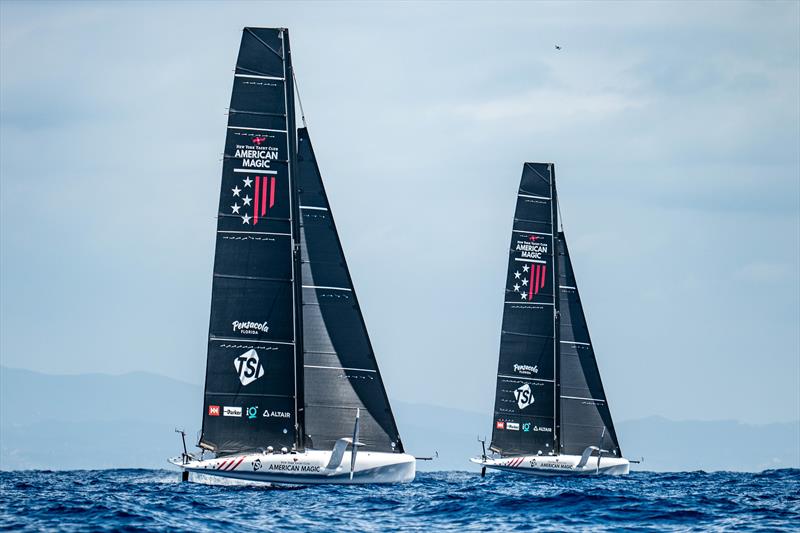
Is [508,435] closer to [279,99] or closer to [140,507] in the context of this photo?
[279,99]

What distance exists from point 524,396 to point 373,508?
30433mm

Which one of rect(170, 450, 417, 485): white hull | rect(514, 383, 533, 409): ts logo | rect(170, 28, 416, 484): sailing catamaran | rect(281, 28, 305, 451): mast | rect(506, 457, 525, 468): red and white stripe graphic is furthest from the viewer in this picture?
rect(514, 383, 533, 409): ts logo

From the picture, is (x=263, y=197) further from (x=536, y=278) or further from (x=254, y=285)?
(x=536, y=278)

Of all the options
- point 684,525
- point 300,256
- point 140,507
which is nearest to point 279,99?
point 300,256

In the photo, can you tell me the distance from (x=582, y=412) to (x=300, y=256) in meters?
27.1

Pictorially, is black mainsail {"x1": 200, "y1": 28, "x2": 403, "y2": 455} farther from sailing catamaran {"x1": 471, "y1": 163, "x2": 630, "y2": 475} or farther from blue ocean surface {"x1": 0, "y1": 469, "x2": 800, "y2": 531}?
sailing catamaran {"x1": 471, "y1": 163, "x2": 630, "y2": 475}

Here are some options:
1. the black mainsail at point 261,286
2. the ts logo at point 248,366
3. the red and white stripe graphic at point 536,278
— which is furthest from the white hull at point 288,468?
the red and white stripe graphic at point 536,278

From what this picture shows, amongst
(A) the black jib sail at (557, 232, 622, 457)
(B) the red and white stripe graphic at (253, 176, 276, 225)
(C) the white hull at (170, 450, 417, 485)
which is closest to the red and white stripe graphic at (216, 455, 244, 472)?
(C) the white hull at (170, 450, 417, 485)

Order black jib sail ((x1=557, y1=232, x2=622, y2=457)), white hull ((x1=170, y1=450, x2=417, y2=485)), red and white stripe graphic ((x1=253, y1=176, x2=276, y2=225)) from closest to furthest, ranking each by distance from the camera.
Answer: white hull ((x1=170, y1=450, x2=417, y2=485)) → red and white stripe graphic ((x1=253, y1=176, x2=276, y2=225)) → black jib sail ((x1=557, y1=232, x2=622, y2=457))

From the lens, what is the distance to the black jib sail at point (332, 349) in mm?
49031

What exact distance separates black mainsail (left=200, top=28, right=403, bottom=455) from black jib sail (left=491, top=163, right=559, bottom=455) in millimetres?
22057

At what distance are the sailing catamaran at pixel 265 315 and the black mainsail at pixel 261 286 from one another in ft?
0.11

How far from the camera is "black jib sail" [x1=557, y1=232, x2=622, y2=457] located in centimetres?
7119

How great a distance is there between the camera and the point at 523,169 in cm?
6956
